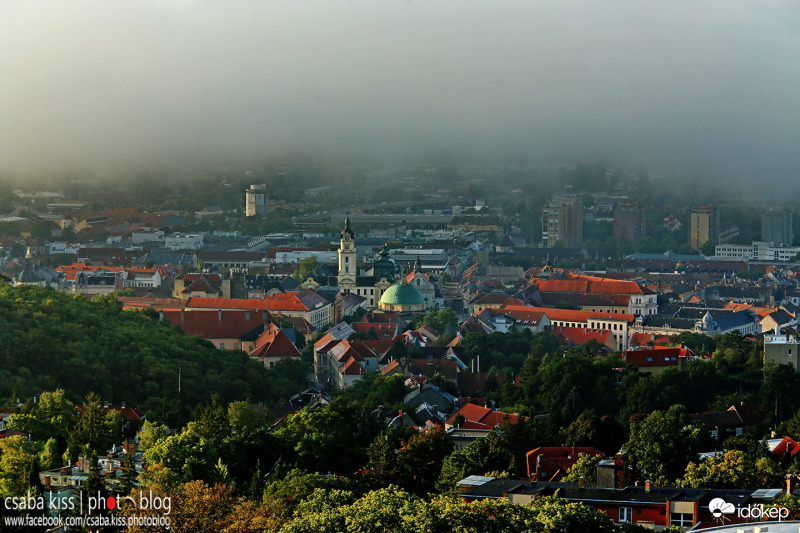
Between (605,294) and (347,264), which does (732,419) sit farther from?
(347,264)

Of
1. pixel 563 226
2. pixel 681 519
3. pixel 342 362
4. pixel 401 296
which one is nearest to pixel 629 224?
pixel 563 226

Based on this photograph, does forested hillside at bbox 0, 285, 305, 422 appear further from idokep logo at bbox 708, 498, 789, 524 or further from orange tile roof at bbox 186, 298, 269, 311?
idokep logo at bbox 708, 498, 789, 524

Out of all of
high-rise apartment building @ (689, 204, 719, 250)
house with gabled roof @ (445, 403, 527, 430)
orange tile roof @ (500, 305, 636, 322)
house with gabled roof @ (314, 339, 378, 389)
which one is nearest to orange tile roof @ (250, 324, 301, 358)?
house with gabled roof @ (314, 339, 378, 389)

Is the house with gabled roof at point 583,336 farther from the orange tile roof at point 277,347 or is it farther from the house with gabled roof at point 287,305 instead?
the orange tile roof at point 277,347

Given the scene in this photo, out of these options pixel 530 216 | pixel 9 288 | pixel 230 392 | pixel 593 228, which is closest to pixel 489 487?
pixel 230 392

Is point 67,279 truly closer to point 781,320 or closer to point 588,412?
point 781,320

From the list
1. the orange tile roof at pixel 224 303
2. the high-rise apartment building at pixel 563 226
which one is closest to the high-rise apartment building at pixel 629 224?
the high-rise apartment building at pixel 563 226
